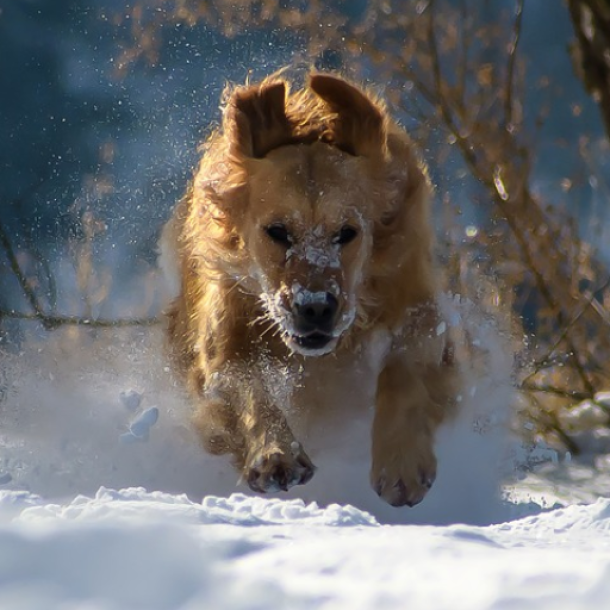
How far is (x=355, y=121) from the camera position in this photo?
3562mm

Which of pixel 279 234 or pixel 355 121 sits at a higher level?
pixel 355 121

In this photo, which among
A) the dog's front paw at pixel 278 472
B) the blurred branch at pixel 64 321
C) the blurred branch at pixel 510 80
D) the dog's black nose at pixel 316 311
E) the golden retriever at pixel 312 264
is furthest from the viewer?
the blurred branch at pixel 64 321

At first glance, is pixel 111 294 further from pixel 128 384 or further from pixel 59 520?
pixel 59 520

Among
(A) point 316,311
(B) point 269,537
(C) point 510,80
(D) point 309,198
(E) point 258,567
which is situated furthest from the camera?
(C) point 510,80

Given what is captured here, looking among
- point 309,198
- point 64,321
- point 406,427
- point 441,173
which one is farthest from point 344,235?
point 64,321

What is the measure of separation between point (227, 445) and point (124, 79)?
4.74 metres

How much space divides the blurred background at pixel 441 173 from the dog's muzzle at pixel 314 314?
1.58 meters

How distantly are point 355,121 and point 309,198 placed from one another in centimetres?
45

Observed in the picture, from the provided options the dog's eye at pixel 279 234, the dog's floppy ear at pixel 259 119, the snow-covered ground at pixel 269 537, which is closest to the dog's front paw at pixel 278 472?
the snow-covered ground at pixel 269 537

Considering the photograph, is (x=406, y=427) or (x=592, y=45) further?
(x=406, y=427)

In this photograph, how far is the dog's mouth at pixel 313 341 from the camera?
3.18m

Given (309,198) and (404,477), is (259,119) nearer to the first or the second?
(309,198)

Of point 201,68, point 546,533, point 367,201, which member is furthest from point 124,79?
point 546,533

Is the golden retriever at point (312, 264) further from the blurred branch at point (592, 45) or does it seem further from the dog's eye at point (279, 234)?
the blurred branch at point (592, 45)
